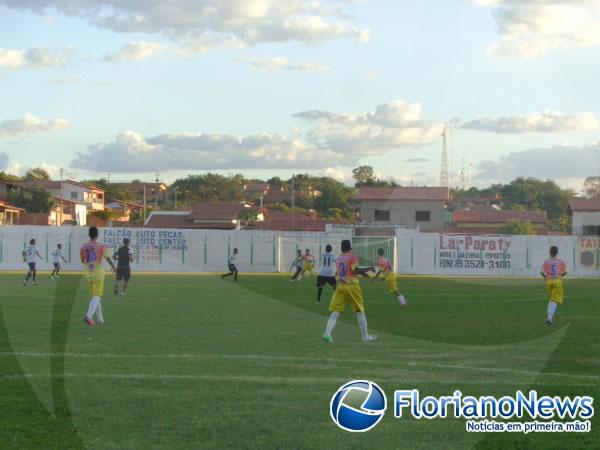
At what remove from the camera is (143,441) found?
8172 mm

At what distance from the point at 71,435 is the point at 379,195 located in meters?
77.1

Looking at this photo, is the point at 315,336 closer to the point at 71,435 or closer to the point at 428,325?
the point at 428,325

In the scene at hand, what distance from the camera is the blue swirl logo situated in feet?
29.0

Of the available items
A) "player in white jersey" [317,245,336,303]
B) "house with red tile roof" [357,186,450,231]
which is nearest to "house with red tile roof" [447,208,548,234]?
"house with red tile roof" [357,186,450,231]

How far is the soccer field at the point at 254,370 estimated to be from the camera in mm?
8445

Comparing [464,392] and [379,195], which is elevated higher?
[379,195]

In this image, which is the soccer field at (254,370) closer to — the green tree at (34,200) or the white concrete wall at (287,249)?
the white concrete wall at (287,249)

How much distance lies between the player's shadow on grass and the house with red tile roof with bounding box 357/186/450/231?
71.3 metres

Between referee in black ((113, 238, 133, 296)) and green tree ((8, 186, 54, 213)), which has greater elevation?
green tree ((8, 186, 54, 213))

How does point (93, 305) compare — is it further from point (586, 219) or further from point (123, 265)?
point (586, 219)

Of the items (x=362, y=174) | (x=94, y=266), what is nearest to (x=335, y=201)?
(x=362, y=174)

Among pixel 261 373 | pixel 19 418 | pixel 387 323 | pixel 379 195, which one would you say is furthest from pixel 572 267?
pixel 19 418

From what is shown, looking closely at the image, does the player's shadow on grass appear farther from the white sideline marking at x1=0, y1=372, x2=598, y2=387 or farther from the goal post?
the goal post

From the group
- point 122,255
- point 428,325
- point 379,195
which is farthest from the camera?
point 379,195
